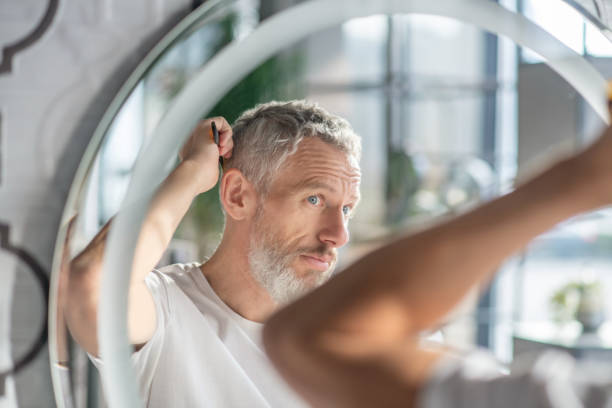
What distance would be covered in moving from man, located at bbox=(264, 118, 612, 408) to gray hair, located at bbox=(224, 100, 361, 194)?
54 centimetres

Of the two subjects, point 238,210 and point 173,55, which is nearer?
point 173,55

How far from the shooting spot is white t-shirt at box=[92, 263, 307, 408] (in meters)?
0.61

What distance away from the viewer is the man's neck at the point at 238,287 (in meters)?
0.70

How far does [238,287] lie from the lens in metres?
0.71

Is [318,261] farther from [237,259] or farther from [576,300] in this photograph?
[576,300]

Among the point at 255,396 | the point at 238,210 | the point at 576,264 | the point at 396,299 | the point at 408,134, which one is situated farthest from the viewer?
the point at 408,134

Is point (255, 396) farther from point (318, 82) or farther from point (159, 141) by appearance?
point (318, 82)

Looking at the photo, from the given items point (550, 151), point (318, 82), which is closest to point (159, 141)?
point (550, 151)

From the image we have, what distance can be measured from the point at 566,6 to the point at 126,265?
15.4 inches

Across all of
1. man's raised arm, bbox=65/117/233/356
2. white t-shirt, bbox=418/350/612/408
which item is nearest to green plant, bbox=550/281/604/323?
man's raised arm, bbox=65/117/233/356

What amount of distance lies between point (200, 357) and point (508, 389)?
47cm

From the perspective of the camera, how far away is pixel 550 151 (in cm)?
79

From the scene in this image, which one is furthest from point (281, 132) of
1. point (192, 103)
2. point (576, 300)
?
point (576, 300)

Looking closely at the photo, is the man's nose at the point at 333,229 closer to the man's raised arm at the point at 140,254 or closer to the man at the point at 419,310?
the man's raised arm at the point at 140,254
